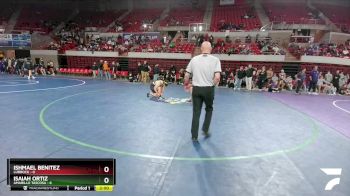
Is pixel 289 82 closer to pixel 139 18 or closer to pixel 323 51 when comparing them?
pixel 323 51

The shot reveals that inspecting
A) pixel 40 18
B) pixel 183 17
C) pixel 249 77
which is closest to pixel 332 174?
pixel 249 77

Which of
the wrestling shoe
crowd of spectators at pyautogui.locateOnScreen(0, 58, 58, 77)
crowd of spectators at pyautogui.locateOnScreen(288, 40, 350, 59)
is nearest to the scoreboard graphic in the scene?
the wrestling shoe

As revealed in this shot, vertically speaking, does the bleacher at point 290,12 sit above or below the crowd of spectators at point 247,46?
above

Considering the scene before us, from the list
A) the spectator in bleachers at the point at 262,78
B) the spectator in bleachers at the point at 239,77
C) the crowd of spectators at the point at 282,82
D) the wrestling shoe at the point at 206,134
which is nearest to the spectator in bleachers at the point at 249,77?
the crowd of spectators at the point at 282,82

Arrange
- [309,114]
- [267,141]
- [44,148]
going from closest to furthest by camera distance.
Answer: [44,148] < [267,141] < [309,114]

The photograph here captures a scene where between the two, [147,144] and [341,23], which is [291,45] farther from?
[147,144]

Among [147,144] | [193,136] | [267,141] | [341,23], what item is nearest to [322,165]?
[267,141]

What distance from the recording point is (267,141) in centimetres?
611

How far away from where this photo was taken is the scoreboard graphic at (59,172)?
9.38 ft

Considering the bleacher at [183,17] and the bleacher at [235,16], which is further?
the bleacher at [183,17]

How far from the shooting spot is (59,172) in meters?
2.88

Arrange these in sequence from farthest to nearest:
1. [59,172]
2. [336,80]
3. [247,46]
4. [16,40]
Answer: [16,40]
[247,46]
[336,80]
[59,172]

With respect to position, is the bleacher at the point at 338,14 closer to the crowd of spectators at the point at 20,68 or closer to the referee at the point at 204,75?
the referee at the point at 204,75

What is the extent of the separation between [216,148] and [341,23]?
89.2 ft
